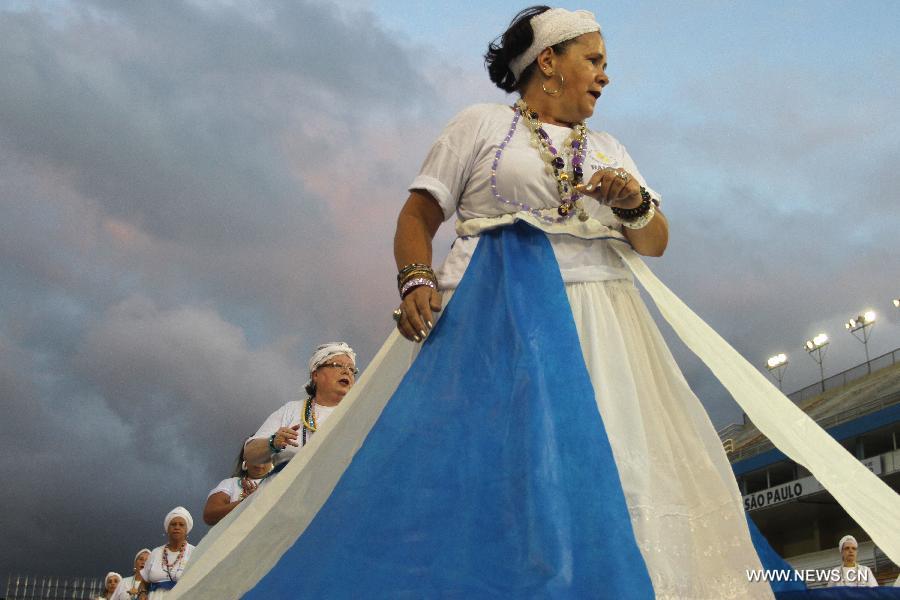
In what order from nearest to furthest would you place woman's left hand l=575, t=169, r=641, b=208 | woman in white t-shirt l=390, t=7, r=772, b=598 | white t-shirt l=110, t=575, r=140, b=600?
woman in white t-shirt l=390, t=7, r=772, b=598 → woman's left hand l=575, t=169, r=641, b=208 → white t-shirt l=110, t=575, r=140, b=600

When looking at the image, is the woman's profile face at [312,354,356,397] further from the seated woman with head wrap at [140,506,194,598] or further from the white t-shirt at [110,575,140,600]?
the white t-shirt at [110,575,140,600]

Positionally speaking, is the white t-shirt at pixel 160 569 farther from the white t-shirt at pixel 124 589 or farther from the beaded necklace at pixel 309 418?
the beaded necklace at pixel 309 418

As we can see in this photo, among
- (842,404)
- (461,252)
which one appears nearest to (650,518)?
(461,252)

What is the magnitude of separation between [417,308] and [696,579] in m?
0.96

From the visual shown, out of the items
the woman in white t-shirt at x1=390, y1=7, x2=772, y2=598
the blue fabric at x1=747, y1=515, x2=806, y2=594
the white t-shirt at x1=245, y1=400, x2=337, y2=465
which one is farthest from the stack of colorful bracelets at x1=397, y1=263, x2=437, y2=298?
the white t-shirt at x1=245, y1=400, x2=337, y2=465

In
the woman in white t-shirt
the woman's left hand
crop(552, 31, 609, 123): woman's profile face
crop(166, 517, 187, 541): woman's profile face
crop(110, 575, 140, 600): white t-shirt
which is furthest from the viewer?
crop(110, 575, 140, 600): white t-shirt

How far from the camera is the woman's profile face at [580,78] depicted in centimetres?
294

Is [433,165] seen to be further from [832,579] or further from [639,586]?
[832,579]

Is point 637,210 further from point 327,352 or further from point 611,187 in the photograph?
point 327,352

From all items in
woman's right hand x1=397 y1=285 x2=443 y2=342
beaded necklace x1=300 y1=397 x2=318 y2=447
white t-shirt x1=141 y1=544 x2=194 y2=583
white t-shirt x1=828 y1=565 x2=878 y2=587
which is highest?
white t-shirt x1=141 y1=544 x2=194 y2=583

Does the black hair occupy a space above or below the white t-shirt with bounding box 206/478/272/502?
above

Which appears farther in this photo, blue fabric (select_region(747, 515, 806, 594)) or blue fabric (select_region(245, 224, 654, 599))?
blue fabric (select_region(747, 515, 806, 594))

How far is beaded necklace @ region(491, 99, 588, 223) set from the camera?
2729 mm

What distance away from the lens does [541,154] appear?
2803mm
